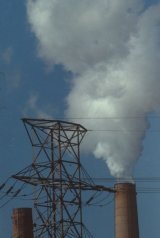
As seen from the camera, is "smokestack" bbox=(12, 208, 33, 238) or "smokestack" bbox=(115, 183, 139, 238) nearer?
"smokestack" bbox=(12, 208, 33, 238)

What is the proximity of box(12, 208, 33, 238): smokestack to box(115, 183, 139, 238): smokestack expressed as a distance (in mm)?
6050

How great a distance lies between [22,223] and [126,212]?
6774 millimetres

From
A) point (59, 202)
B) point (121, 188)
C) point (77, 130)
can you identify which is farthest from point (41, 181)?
point (121, 188)

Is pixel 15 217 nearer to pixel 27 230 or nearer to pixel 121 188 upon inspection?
pixel 27 230

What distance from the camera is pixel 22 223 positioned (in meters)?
33.1

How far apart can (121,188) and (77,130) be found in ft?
18.0

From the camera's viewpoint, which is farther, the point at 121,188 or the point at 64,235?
the point at 121,188

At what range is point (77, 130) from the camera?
3362 centimetres

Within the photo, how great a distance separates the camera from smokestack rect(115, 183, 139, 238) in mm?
35844

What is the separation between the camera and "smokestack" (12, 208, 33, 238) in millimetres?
32625

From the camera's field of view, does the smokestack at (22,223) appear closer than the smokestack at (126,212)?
Yes

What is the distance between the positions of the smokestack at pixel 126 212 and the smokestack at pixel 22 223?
605 centimetres

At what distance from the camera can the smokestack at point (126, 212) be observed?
3584 cm

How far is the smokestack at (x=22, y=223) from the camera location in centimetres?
3262
